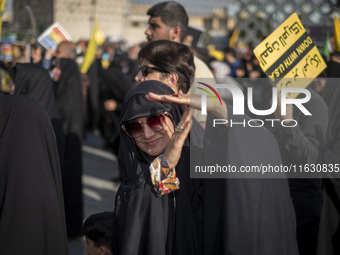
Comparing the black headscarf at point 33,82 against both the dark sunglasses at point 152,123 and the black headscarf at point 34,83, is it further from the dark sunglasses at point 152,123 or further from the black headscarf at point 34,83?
the dark sunglasses at point 152,123

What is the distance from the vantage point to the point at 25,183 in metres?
2.83

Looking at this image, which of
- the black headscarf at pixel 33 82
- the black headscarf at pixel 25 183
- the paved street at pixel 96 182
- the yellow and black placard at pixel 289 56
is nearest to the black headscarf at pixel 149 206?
the black headscarf at pixel 25 183

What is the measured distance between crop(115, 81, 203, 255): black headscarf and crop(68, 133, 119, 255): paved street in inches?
122

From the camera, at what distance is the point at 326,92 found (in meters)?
3.98

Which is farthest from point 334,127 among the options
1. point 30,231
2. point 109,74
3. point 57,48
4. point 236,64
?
point 236,64

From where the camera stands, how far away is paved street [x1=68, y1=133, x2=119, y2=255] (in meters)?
6.75

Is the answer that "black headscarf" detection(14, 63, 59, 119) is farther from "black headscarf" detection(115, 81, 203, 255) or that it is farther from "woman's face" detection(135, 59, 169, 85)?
"black headscarf" detection(115, 81, 203, 255)

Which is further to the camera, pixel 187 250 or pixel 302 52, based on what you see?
pixel 302 52

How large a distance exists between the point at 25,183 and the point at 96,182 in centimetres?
575

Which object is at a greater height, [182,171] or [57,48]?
[57,48]

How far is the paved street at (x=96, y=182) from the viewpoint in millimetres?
6748

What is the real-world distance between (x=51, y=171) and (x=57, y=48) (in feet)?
12.9

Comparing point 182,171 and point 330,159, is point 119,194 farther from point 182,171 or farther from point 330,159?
point 330,159

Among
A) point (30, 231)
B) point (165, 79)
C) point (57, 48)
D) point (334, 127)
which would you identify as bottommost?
point (30, 231)
